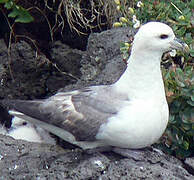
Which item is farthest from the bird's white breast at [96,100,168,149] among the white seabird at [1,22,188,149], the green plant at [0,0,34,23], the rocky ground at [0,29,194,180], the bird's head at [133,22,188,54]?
the green plant at [0,0,34,23]

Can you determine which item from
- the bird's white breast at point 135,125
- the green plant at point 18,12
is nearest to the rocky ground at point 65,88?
the bird's white breast at point 135,125

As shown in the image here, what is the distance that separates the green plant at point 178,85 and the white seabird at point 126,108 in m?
0.29

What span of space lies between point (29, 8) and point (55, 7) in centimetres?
26

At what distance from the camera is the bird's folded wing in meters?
3.79

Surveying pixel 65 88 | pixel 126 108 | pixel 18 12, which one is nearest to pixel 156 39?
pixel 126 108

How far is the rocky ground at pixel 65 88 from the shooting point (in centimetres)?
373

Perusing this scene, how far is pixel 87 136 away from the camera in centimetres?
379

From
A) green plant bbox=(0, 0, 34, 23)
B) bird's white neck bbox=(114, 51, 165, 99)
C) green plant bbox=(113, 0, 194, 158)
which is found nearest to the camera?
bird's white neck bbox=(114, 51, 165, 99)

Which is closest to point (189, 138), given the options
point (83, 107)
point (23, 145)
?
point (83, 107)

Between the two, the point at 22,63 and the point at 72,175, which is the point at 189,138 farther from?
the point at 22,63

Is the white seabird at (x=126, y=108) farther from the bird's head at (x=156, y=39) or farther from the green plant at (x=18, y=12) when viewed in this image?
the green plant at (x=18, y=12)

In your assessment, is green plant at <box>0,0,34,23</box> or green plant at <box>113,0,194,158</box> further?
green plant at <box>0,0,34,23</box>

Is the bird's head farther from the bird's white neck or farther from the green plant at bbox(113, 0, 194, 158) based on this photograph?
the green plant at bbox(113, 0, 194, 158)

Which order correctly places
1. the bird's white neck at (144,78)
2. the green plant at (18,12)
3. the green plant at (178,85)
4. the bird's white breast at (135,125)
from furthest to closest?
the green plant at (18,12)
the green plant at (178,85)
the bird's white neck at (144,78)
the bird's white breast at (135,125)
